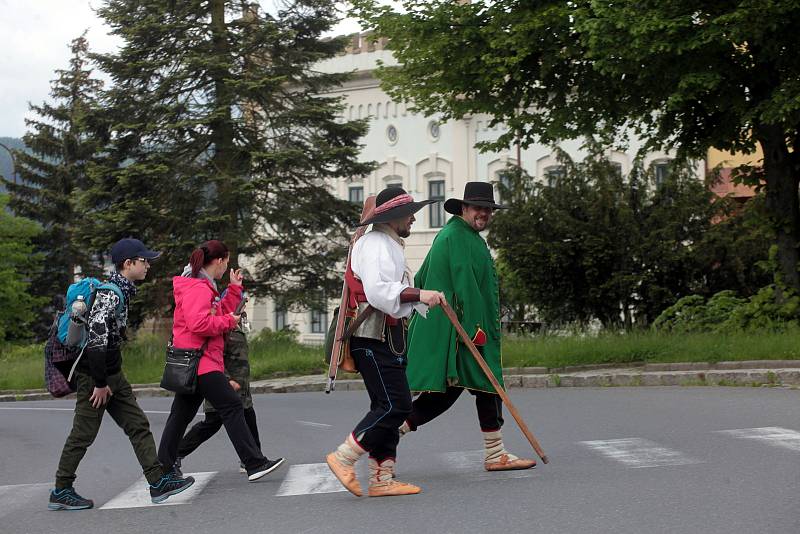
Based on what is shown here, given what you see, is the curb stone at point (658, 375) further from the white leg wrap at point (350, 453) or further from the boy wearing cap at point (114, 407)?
the boy wearing cap at point (114, 407)

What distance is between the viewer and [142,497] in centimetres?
896

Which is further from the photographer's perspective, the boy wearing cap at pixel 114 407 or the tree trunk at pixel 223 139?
the tree trunk at pixel 223 139

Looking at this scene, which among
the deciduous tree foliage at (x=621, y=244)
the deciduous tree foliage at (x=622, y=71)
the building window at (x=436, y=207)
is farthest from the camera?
the building window at (x=436, y=207)

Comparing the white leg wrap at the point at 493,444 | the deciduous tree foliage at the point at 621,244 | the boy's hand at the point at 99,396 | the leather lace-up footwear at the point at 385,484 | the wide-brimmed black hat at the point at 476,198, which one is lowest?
the leather lace-up footwear at the point at 385,484

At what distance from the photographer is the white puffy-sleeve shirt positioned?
7910 millimetres

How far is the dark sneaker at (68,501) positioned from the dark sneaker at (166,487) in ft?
1.41

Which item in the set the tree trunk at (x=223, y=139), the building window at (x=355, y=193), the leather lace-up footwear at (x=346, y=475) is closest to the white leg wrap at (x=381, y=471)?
the leather lace-up footwear at (x=346, y=475)

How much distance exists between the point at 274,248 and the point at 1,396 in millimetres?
8642

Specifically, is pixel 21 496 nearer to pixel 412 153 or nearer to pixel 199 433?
pixel 199 433

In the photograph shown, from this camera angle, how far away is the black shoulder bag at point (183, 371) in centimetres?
897

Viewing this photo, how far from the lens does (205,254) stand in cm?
905

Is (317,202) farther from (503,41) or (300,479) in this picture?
(300,479)

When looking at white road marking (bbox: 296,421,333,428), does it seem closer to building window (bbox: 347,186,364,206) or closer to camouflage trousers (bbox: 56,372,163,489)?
camouflage trousers (bbox: 56,372,163,489)

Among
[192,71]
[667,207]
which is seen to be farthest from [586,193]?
[192,71]
